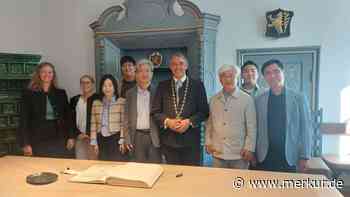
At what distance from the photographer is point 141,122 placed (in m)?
2.52

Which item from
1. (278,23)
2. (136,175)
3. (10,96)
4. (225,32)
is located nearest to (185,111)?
(136,175)

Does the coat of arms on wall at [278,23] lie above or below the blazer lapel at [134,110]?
above

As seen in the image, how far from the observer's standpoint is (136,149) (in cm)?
255

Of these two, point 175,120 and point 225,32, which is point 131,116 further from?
point 225,32

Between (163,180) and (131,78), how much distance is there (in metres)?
1.69

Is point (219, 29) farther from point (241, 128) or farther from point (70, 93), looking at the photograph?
point (70, 93)

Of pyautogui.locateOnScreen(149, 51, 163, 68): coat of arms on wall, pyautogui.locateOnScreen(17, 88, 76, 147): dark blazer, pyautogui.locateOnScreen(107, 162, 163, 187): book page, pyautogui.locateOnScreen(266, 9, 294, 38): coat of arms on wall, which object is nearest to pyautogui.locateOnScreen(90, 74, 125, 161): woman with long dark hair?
pyautogui.locateOnScreen(17, 88, 76, 147): dark blazer

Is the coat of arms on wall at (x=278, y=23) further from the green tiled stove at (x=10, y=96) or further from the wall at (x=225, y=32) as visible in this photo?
the green tiled stove at (x=10, y=96)

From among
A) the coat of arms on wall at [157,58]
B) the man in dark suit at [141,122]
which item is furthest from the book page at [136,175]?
the coat of arms on wall at [157,58]

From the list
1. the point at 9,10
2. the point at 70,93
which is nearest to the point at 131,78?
the point at 70,93

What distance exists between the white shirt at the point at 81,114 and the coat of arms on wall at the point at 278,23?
2.24 metres

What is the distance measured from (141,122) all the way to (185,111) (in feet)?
1.39

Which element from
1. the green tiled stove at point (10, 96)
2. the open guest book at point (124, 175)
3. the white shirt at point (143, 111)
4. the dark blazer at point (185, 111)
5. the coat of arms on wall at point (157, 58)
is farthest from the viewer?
the coat of arms on wall at point (157, 58)

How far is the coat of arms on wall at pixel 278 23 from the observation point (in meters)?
3.34
